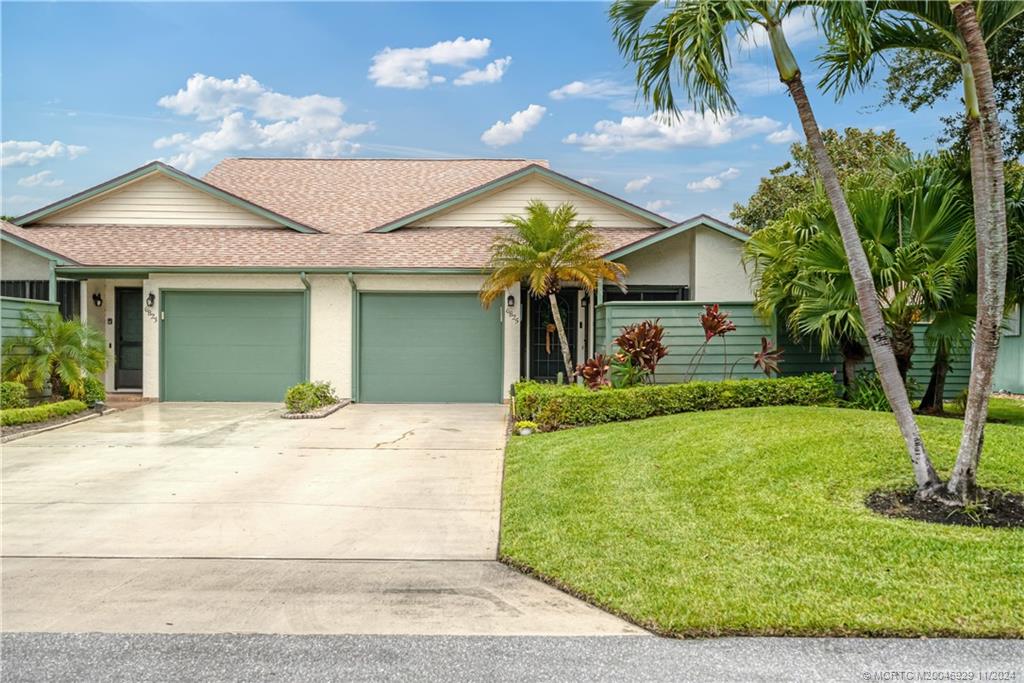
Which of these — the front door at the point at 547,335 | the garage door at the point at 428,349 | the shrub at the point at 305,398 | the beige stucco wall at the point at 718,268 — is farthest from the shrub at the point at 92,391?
the beige stucco wall at the point at 718,268

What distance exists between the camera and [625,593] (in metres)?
4.77

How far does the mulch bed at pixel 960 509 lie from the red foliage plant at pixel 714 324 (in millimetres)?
5680

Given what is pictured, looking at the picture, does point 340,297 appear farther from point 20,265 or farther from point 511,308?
point 20,265

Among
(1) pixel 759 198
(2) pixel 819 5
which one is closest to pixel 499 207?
(2) pixel 819 5

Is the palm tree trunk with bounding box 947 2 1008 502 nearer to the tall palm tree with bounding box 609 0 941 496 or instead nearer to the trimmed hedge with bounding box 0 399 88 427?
the tall palm tree with bounding box 609 0 941 496

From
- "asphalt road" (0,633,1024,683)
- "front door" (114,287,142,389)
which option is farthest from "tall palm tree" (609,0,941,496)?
"front door" (114,287,142,389)

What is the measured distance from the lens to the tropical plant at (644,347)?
39.3 feet

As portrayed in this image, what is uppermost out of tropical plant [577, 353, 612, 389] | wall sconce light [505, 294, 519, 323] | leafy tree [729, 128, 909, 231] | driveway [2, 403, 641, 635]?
leafy tree [729, 128, 909, 231]

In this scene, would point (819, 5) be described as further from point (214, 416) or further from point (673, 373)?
point (214, 416)

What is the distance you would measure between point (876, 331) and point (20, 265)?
1543cm

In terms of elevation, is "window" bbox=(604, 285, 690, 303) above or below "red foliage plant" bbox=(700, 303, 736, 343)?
above

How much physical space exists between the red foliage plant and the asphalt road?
8.16m

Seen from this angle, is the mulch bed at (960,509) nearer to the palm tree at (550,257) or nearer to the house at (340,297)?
the palm tree at (550,257)

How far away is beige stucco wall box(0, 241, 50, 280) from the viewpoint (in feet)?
49.4
